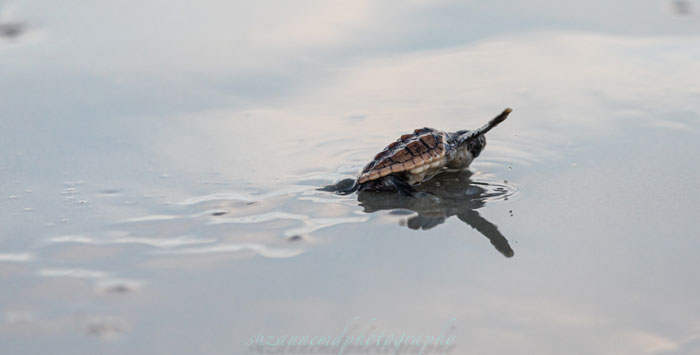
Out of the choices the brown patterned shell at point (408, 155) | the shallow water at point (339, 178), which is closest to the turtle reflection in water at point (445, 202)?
the shallow water at point (339, 178)

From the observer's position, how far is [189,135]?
21.4 feet

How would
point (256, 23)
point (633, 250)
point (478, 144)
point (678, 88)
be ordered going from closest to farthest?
point (633, 250)
point (478, 144)
point (678, 88)
point (256, 23)

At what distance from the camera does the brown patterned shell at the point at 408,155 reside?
5.38 m

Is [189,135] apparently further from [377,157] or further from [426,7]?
[426,7]

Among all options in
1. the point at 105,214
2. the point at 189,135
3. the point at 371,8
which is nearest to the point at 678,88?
the point at 371,8

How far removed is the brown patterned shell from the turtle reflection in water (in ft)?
0.62

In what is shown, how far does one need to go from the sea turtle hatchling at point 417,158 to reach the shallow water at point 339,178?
0.15 m

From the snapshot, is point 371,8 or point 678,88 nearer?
point 678,88

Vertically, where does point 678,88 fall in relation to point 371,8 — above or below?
below

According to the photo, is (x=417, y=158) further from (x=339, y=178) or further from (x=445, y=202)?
(x=339, y=178)

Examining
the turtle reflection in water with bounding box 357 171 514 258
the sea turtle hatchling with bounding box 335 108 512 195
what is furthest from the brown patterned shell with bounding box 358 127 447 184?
the turtle reflection in water with bounding box 357 171 514 258

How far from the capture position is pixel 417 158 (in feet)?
17.9

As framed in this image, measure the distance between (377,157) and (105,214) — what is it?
202 centimetres

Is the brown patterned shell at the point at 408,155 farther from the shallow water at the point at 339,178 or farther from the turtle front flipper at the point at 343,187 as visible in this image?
the shallow water at the point at 339,178
